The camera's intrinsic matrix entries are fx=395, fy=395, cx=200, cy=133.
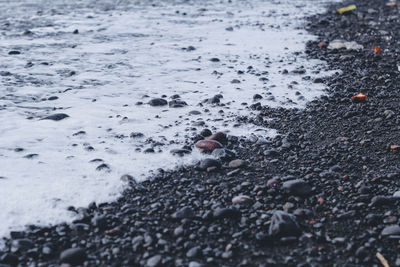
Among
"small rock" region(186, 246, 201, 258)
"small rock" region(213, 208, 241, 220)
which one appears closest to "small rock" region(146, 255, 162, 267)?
"small rock" region(186, 246, 201, 258)

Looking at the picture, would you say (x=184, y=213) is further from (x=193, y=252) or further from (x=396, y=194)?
(x=396, y=194)

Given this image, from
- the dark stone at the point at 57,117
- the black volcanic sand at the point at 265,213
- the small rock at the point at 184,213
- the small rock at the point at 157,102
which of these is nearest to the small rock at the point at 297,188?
the black volcanic sand at the point at 265,213

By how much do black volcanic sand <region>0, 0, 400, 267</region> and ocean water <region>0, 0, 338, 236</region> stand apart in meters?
0.27

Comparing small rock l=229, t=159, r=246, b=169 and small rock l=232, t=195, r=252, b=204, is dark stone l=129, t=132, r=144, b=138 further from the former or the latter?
small rock l=232, t=195, r=252, b=204

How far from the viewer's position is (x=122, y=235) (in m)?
2.61

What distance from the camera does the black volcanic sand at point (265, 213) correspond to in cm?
241

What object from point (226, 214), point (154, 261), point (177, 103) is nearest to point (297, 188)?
point (226, 214)

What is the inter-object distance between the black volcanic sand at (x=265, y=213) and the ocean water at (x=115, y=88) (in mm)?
270

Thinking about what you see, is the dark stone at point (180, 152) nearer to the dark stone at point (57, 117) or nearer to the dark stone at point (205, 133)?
the dark stone at point (205, 133)

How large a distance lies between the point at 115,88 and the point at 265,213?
3385 mm

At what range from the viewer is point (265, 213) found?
9.14 feet

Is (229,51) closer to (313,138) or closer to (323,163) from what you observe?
(313,138)

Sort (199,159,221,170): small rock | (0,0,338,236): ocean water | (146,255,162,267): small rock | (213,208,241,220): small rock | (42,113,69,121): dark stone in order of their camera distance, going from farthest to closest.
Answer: (42,113,69,121): dark stone, (199,159,221,170): small rock, (0,0,338,236): ocean water, (213,208,241,220): small rock, (146,255,162,267): small rock

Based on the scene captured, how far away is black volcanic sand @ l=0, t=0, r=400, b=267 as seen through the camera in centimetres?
241
